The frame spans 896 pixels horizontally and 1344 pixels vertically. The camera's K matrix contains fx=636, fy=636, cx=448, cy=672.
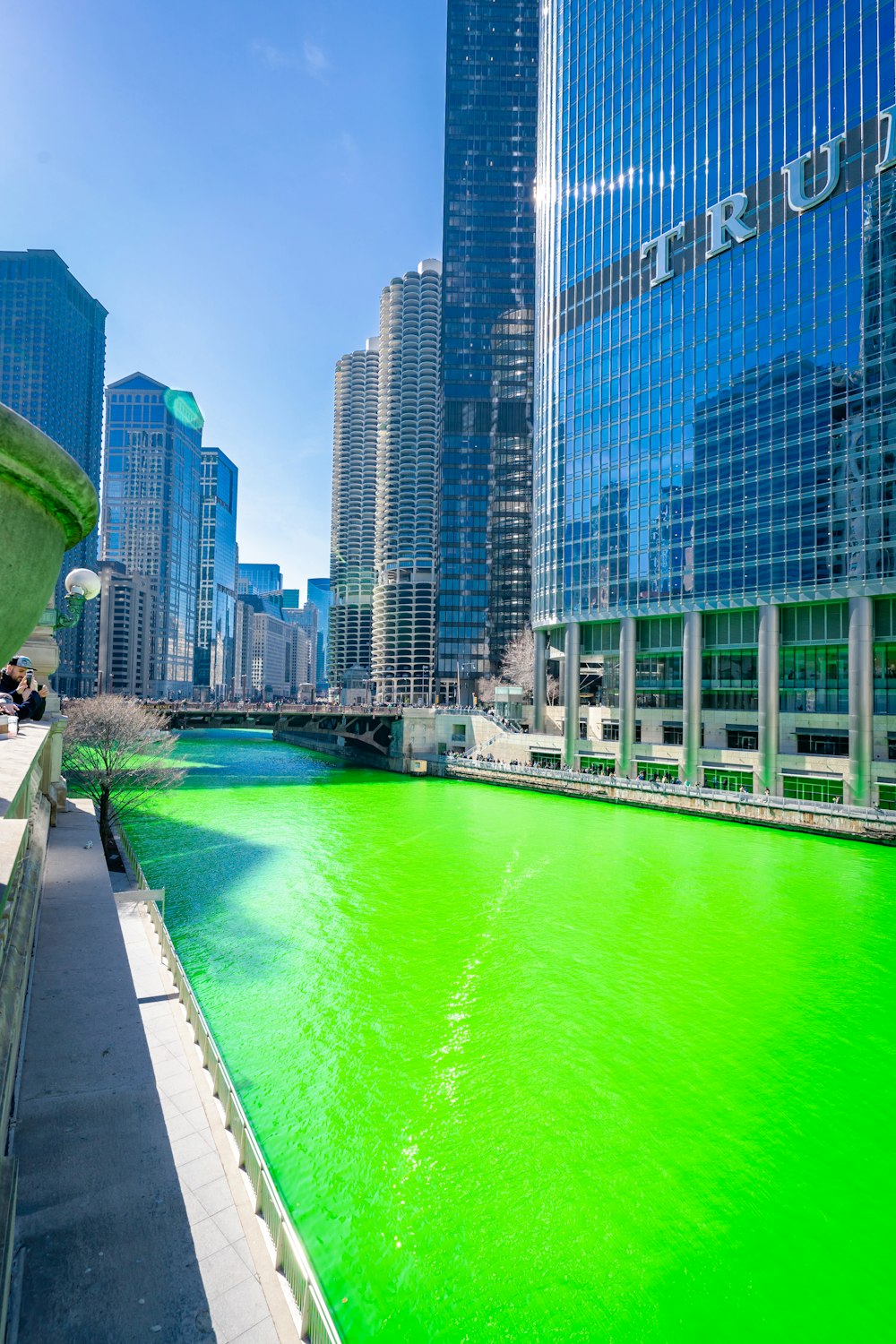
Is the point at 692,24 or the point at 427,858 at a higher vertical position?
the point at 692,24

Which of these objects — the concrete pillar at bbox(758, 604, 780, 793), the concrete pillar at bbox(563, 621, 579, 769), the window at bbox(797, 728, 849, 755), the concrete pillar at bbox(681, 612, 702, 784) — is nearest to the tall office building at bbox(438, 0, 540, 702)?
the concrete pillar at bbox(563, 621, 579, 769)

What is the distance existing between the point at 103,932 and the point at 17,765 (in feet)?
29.5

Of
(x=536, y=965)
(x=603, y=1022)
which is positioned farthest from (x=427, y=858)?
(x=603, y=1022)

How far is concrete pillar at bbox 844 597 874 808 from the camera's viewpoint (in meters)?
42.9

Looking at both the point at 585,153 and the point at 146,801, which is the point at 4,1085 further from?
the point at 585,153

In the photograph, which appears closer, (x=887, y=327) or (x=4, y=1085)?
(x=4, y=1085)

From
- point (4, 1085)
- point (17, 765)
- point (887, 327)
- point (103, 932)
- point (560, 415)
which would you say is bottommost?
point (103, 932)

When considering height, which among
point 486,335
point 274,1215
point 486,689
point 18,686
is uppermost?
point 486,335

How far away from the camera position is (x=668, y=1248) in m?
10.4

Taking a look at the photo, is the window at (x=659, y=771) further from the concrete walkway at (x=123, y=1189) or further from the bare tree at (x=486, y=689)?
the concrete walkway at (x=123, y=1189)

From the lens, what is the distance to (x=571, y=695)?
204 ft

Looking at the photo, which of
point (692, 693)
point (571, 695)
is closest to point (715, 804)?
point (692, 693)

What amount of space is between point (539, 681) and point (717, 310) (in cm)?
A: 3800

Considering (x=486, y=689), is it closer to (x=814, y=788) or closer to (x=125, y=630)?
(x=814, y=788)
